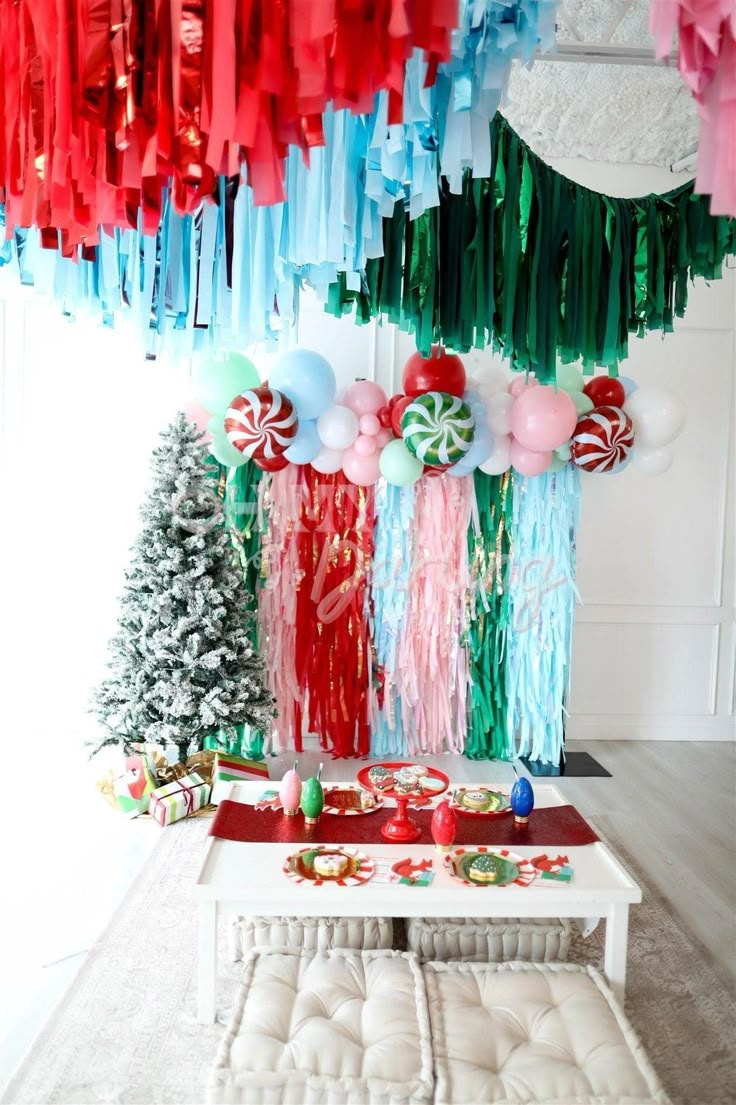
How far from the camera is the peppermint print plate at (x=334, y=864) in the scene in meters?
1.84

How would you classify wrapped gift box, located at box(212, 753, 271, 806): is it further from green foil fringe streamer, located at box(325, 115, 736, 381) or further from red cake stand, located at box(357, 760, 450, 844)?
green foil fringe streamer, located at box(325, 115, 736, 381)

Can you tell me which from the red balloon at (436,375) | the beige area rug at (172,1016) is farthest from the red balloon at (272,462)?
the beige area rug at (172,1016)

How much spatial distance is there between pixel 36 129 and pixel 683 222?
1.68 metres

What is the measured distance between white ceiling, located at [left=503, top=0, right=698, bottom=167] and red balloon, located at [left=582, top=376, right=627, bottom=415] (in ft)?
3.86

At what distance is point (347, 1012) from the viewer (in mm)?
1577

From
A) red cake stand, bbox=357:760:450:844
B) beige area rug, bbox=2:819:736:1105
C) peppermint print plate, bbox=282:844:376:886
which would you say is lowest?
beige area rug, bbox=2:819:736:1105

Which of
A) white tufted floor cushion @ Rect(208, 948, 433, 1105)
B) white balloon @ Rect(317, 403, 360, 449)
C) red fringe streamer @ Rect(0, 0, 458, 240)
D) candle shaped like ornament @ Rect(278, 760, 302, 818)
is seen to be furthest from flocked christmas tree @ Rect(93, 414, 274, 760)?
red fringe streamer @ Rect(0, 0, 458, 240)

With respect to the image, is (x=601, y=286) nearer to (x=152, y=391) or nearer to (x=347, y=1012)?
(x=347, y=1012)

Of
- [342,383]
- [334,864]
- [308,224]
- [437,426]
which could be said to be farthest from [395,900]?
[342,383]

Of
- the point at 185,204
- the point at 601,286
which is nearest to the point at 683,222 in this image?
the point at 601,286

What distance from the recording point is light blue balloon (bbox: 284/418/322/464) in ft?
11.0

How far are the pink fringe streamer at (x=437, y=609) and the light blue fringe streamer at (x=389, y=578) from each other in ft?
0.14

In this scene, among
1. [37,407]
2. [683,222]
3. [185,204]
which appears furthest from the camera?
[37,407]

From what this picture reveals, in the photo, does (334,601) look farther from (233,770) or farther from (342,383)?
(342,383)
